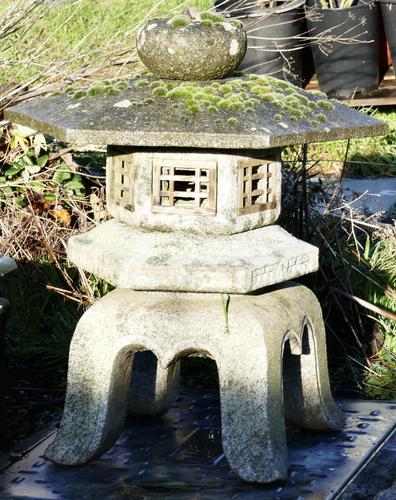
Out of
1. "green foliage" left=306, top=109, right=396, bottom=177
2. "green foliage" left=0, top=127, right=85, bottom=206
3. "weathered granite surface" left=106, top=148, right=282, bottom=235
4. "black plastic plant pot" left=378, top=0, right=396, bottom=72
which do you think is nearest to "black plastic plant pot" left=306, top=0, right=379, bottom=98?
"black plastic plant pot" left=378, top=0, right=396, bottom=72

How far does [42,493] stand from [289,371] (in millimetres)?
1019

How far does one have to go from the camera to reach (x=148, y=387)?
155 inches

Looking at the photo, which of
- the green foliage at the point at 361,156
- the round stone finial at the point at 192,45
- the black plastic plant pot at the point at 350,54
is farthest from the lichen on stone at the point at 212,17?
the black plastic plant pot at the point at 350,54

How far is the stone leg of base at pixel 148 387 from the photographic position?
12.9ft

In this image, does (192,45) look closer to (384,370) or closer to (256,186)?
(256,186)

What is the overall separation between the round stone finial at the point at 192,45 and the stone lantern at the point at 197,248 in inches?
2.0

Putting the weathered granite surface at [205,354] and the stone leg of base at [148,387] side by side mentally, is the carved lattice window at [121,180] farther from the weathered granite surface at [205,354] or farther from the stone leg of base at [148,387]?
the stone leg of base at [148,387]

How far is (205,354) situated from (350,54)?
226 inches

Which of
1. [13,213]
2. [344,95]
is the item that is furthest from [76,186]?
[344,95]

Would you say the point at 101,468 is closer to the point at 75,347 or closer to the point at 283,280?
the point at 75,347

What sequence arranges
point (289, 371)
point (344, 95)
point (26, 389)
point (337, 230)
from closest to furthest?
point (289, 371) → point (26, 389) → point (337, 230) → point (344, 95)

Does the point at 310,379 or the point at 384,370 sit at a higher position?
the point at 310,379

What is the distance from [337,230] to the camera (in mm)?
4812

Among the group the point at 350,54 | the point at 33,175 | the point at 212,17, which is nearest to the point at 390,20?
the point at 350,54
